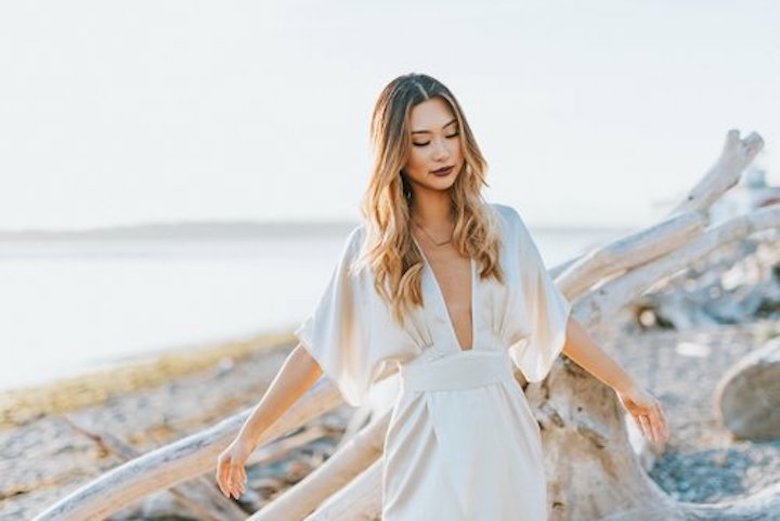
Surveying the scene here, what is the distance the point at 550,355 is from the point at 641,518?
5.52ft

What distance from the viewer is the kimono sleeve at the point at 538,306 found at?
111 inches

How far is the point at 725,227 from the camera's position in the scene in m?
5.22

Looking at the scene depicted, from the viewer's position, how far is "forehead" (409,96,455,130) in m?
2.71

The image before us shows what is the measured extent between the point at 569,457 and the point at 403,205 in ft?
6.14

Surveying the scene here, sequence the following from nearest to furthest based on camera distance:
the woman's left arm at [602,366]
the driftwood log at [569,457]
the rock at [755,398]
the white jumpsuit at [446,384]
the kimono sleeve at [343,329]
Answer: the white jumpsuit at [446,384] < the kimono sleeve at [343,329] < the woman's left arm at [602,366] < the driftwood log at [569,457] < the rock at [755,398]

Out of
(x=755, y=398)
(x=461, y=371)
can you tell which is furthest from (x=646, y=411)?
(x=755, y=398)

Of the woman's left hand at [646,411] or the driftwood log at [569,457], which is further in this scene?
the driftwood log at [569,457]

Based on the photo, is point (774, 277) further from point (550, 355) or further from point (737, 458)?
point (550, 355)

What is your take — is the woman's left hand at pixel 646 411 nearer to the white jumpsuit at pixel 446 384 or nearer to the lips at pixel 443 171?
the white jumpsuit at pixel 446 384

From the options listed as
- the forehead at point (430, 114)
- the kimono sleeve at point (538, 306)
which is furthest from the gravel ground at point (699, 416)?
the forehead at point (430, 114)

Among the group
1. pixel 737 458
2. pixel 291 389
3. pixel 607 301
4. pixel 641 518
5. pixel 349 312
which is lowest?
pixel 737 458

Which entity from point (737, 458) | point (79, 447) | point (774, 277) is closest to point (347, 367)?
point (737, 458)

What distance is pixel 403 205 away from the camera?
273 cm

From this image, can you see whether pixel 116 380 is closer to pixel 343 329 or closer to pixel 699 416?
pixel 699 416
